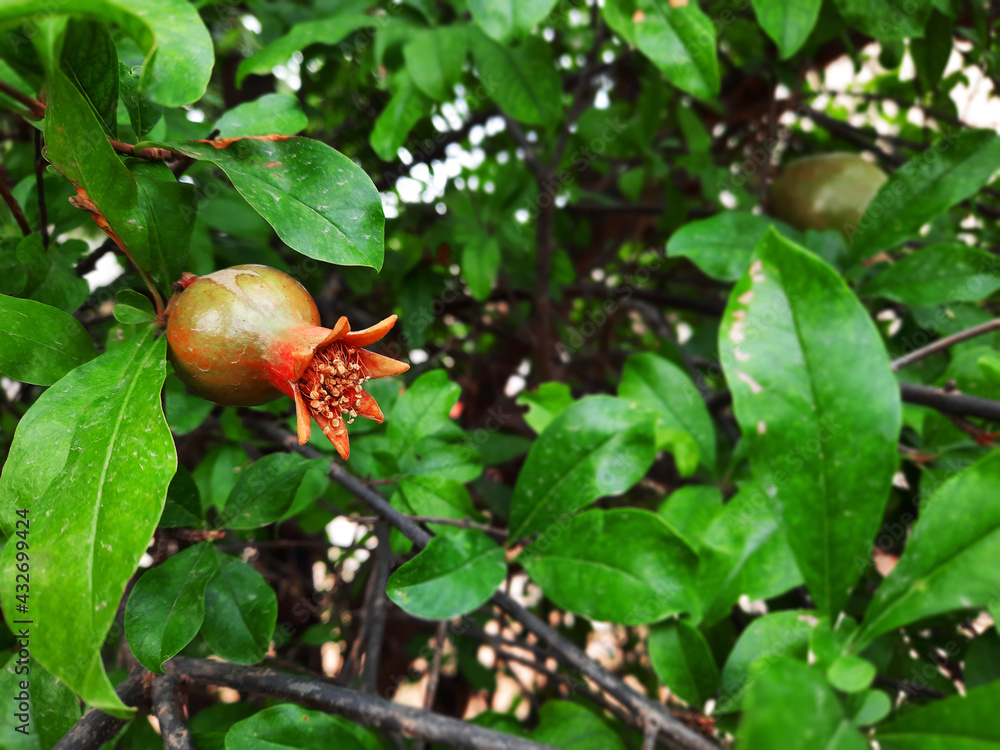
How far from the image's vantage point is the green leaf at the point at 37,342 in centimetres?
42

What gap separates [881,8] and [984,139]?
0.23 m

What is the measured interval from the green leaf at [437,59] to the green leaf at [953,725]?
79cm

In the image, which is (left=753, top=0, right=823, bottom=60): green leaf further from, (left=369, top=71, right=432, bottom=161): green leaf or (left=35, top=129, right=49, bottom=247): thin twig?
(left=35, top=129, right=49, bottom=247): thin twig

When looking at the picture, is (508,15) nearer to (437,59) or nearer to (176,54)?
(437,59)

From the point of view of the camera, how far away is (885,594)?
17.4 inches

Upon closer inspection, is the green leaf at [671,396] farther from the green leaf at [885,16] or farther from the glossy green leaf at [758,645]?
the green leaf at [885,16]

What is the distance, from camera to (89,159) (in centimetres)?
36

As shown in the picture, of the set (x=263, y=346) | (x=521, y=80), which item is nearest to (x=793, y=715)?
(x=263, y=346)

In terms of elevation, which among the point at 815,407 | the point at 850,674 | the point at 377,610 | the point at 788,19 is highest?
the point at 788,19

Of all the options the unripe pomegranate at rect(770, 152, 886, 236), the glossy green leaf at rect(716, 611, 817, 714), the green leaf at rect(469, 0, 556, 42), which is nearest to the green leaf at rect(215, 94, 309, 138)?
the green leaf at rect(469, 0, 556, 42)

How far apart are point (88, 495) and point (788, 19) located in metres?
0.83

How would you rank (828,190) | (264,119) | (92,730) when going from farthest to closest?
(828,190)
(264,119)
(92,730)

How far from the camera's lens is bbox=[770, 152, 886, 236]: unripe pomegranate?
120 centimetres

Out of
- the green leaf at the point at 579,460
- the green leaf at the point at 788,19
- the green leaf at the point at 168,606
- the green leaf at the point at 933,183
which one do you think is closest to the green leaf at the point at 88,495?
the green leaf at the point at 168,606
